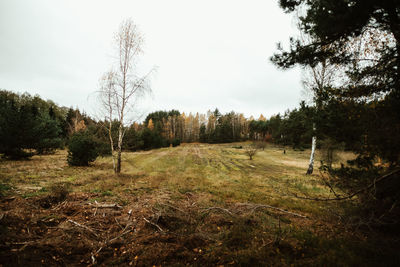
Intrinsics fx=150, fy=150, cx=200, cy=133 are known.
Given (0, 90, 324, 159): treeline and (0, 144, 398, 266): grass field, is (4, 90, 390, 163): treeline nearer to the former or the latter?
(0, 90, 324, 159): treeline

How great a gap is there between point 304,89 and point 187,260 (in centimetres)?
1669

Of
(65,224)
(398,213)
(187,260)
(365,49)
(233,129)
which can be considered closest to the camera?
(187,260)

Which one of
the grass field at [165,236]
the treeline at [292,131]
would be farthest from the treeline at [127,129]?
the grass field at [165,236]

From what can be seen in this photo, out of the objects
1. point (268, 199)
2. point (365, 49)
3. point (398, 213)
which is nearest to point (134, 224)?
point (268, 199)

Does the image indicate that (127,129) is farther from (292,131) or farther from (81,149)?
(292,131)

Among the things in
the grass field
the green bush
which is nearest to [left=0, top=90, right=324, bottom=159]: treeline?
the green bush

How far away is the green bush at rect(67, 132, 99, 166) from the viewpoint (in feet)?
48.8

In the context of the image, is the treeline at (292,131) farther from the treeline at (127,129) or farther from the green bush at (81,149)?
the green bush at (81,149)

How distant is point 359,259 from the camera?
3064mm

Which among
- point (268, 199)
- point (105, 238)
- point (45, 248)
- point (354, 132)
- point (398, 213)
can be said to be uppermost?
point (354, 132)

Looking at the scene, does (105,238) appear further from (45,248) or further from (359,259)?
(359,259)

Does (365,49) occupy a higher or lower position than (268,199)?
higher

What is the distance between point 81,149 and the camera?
15.0 m

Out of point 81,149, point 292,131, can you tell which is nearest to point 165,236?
point 292,131
